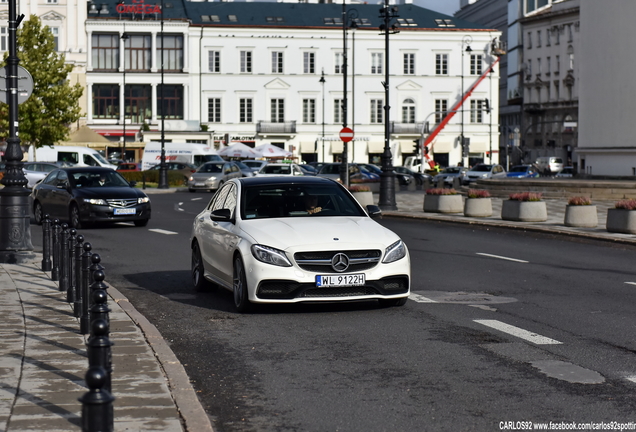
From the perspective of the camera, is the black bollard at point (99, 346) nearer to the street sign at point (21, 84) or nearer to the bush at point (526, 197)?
the street sign at point (21, 84)

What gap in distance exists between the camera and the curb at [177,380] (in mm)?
6461

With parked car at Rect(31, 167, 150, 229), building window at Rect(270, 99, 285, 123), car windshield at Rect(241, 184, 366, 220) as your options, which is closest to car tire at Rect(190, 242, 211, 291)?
car windshield at Rect(241, 184, 366, 220)

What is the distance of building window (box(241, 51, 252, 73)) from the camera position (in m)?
98.2

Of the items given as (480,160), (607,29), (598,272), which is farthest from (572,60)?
(598,272)

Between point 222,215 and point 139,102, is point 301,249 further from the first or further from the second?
point 139,102

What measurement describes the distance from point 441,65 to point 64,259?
91.6 meters

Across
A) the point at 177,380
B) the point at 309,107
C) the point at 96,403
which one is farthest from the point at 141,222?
the point at 309,107

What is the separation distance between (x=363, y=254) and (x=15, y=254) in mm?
7319

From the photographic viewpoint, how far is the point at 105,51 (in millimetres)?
95688

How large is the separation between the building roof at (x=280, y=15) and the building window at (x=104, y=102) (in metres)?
6.13

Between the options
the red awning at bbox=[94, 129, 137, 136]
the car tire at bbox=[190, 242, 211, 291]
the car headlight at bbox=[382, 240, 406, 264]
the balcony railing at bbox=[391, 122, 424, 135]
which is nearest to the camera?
the car headlight at bbox=[382, 240, 406, 264]

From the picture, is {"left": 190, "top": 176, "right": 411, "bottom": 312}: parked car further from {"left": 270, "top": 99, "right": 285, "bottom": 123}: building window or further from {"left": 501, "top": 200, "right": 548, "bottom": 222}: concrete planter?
{"left": 270, "top": 99, "right": 285, "bottom": 123}: building window

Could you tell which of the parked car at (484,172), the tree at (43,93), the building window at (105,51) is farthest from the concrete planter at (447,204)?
the building window at (105,51)

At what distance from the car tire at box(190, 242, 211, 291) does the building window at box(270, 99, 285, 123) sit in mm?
85988
